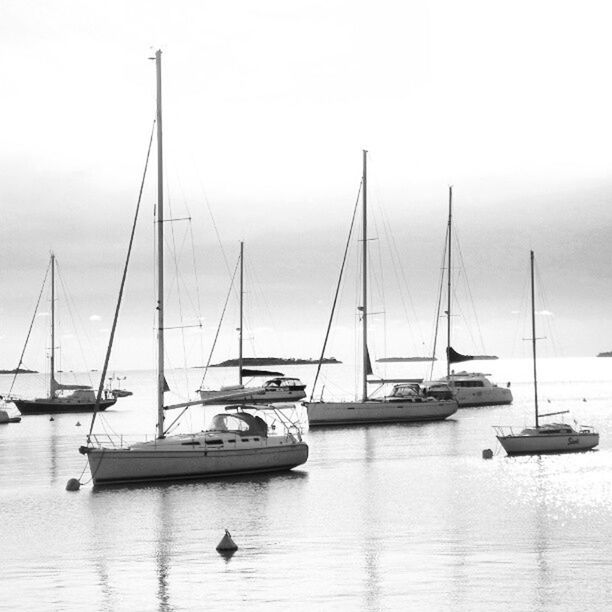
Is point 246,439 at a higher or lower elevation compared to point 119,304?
lower

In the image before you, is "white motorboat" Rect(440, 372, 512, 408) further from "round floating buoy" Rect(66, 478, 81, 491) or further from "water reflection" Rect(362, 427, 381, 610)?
"round floating buoy" Rect(66, 478, 81, 491)

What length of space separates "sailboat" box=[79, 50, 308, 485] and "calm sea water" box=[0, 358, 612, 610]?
689 mm

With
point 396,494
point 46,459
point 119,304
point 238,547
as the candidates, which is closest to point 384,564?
point 238,547

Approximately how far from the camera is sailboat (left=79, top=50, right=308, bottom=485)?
45.8m

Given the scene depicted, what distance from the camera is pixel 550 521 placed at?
1507 inches

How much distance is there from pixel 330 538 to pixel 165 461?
12558mm

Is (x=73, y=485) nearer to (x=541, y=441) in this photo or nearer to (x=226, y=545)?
(x=226, y=545)

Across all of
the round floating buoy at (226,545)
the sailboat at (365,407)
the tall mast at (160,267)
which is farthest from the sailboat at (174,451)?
the sailboat at (365,407)

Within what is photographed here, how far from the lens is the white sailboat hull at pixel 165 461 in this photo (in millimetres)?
45750

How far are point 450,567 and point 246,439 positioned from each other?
64.3 feet

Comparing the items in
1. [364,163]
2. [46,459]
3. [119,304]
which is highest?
[364,163]

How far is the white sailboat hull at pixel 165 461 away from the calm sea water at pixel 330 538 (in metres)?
0.60

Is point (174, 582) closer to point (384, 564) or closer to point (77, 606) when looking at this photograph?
point (77, 606)

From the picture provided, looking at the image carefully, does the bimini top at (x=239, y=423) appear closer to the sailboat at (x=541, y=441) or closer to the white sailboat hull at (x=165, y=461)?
the white sailboat hull at (x=165, y=461)
